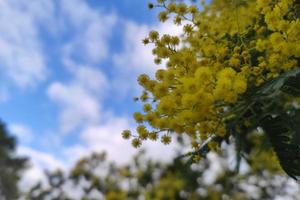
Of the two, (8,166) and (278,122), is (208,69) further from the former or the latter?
(8,166)

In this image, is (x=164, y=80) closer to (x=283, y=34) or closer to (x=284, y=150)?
(x=283, y=34)

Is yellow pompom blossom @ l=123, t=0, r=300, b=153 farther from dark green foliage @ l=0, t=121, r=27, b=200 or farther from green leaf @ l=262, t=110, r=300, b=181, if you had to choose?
dark green foliage @ l=0, t=121, r=27, b=200

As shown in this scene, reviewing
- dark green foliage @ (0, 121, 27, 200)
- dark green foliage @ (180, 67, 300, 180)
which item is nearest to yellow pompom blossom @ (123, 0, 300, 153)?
dark green foliage @ (180, 67, 300, 180)

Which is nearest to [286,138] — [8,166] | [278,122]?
[278,122]

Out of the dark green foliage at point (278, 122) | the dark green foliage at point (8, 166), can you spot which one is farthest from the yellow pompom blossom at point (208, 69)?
the dark green foliage at point (8, 166)

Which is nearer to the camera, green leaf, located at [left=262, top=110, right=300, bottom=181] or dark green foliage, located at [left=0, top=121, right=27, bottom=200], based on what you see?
green leaf, located at [left=262, top=110, right=300, bottom=181]

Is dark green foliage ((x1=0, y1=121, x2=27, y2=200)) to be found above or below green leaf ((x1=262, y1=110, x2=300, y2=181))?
above
